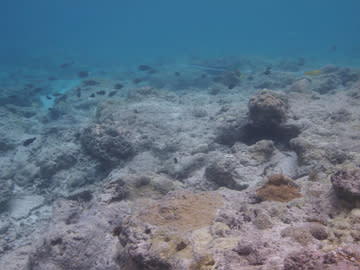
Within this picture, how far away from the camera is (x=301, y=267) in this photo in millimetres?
1647

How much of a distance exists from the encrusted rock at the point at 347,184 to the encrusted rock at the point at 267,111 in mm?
4788

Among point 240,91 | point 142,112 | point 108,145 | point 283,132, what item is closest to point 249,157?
point 283,132

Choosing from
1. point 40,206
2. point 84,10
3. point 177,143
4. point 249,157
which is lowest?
point 40,206

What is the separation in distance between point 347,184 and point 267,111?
500cm

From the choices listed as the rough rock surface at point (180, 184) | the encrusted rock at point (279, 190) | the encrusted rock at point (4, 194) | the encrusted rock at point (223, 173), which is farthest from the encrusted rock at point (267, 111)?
the encrusted rock at point (4, 194)

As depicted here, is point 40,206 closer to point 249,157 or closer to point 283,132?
point 249,157

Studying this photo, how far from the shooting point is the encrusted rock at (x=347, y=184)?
8.43 ft

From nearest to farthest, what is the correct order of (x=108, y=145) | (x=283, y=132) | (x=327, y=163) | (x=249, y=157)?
(x=327, y=163), (x=249, y=157), (x=283, y=132), (x=108, y=145)

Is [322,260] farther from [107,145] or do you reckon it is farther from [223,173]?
[107,145]

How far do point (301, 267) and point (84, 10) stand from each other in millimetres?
173198

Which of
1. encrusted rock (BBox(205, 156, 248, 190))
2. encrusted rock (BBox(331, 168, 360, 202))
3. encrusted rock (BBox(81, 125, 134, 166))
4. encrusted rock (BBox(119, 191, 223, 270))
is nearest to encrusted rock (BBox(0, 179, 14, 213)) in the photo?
encrusted rock (BBox(81, 125, 134, 166))

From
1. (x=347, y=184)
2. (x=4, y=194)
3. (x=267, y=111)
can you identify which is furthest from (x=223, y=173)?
(x=4, y=194)

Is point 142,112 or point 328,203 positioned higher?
point 328,203

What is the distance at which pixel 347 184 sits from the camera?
2625 millimetres
